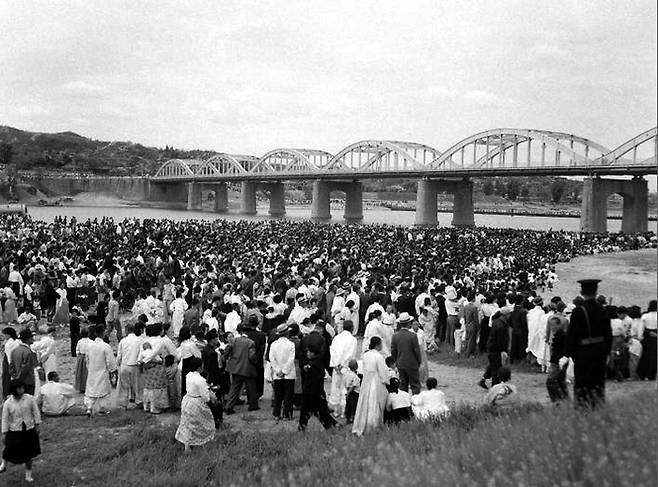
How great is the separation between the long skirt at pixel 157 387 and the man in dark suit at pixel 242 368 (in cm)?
92

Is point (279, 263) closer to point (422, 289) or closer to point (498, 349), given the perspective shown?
point (422, 289)

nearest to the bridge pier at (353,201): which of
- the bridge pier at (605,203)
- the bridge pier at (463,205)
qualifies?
the bridge pier at (463,205)

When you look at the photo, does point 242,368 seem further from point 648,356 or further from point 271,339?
point 648,356

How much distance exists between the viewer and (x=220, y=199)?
119 meters

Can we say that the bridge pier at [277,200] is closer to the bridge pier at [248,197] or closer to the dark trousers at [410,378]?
the bridge pier at [248,197]

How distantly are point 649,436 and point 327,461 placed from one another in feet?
10.1

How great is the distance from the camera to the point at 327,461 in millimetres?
6199

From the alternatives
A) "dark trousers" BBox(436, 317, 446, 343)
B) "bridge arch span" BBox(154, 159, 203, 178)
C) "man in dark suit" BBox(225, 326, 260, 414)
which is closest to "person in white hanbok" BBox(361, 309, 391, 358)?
"man in dark suit" BBox(225, 326, 260, 414)

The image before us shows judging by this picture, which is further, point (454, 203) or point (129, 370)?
point (454, 203)

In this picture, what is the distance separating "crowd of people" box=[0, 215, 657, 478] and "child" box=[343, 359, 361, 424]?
3cm

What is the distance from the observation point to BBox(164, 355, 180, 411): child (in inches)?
360

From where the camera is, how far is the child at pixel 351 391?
833 centimetres

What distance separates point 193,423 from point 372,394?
2132mm

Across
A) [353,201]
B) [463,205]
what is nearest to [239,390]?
[463,205]
